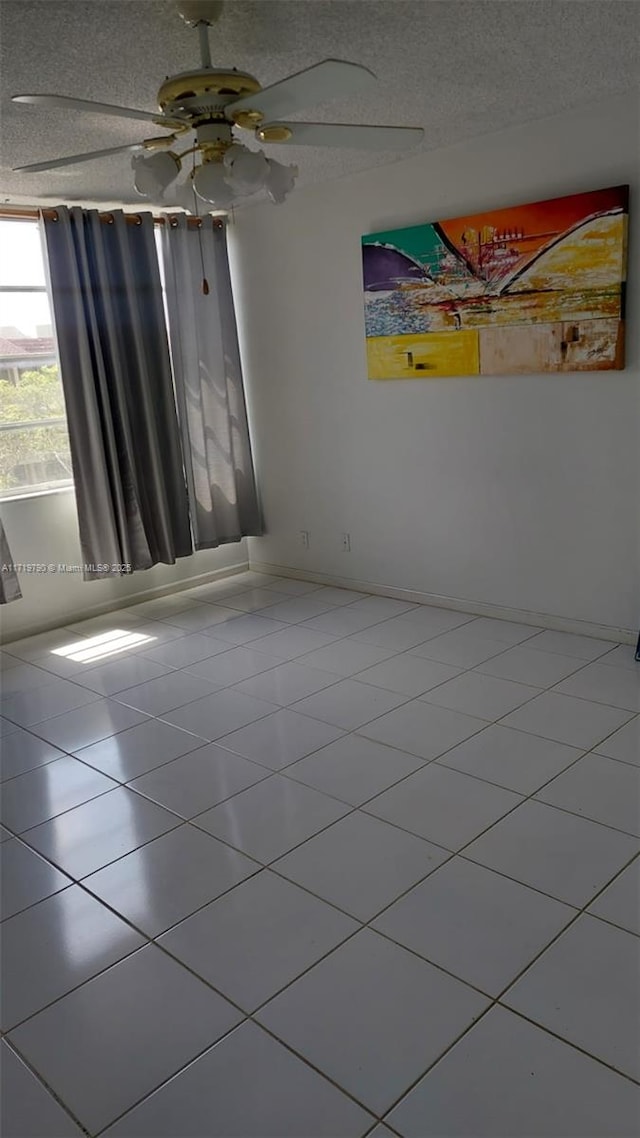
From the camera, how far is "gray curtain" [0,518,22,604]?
4145 mm

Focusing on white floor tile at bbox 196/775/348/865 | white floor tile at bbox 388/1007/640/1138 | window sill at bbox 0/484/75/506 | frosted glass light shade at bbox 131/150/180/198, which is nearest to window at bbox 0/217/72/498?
window sill at bbox 0/484/75/506

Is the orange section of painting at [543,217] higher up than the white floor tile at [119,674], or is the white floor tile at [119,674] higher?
the orange section of painting at [543,217]

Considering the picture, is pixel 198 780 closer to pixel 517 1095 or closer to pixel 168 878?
pixel 168 878

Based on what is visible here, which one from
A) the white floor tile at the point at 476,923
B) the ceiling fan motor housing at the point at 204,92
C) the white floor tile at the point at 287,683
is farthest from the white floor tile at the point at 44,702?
the ceiling fan motor housing at the point at 204,92

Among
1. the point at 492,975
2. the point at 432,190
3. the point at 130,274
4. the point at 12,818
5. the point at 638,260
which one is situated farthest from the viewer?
the point at 130,274

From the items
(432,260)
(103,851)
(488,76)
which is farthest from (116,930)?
(432,260)

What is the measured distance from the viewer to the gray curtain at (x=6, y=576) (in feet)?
13.6

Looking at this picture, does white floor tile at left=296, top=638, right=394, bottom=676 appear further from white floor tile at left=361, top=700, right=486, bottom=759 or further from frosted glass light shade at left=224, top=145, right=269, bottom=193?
frosted glass light shade at left=224, top=145, right=269, bottom=193

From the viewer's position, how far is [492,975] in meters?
1.82

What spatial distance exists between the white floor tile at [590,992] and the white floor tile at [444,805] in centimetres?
46

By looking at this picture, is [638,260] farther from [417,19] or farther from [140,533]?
[140,533]

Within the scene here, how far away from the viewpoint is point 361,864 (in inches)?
88.2

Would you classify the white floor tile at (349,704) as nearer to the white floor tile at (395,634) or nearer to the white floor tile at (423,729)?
the white floor tile at (423,729)

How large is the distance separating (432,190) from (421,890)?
3239 mm
